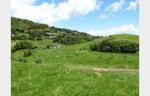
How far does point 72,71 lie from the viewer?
1.76 m

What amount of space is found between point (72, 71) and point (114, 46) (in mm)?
243

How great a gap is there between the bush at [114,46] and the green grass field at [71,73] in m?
0.02

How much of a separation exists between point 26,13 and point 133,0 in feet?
1.67

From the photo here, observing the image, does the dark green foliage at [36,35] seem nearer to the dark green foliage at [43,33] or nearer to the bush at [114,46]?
the dark green foliage at [43,33]

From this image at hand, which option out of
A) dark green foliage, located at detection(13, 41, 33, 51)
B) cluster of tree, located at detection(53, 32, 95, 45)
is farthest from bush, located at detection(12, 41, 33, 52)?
cluster of tree, located at detection(53, 32, 95, 45)

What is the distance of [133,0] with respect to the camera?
178cm

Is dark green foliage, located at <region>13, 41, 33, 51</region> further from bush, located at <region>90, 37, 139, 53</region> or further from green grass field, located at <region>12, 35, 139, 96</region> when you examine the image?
bush, located at <region>90, 37, 139, 53</region>

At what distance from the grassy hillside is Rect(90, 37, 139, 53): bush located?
0.02 m

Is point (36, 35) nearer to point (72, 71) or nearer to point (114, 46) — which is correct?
point (72, 71)

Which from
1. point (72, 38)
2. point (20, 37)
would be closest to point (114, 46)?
point (72, 38)
